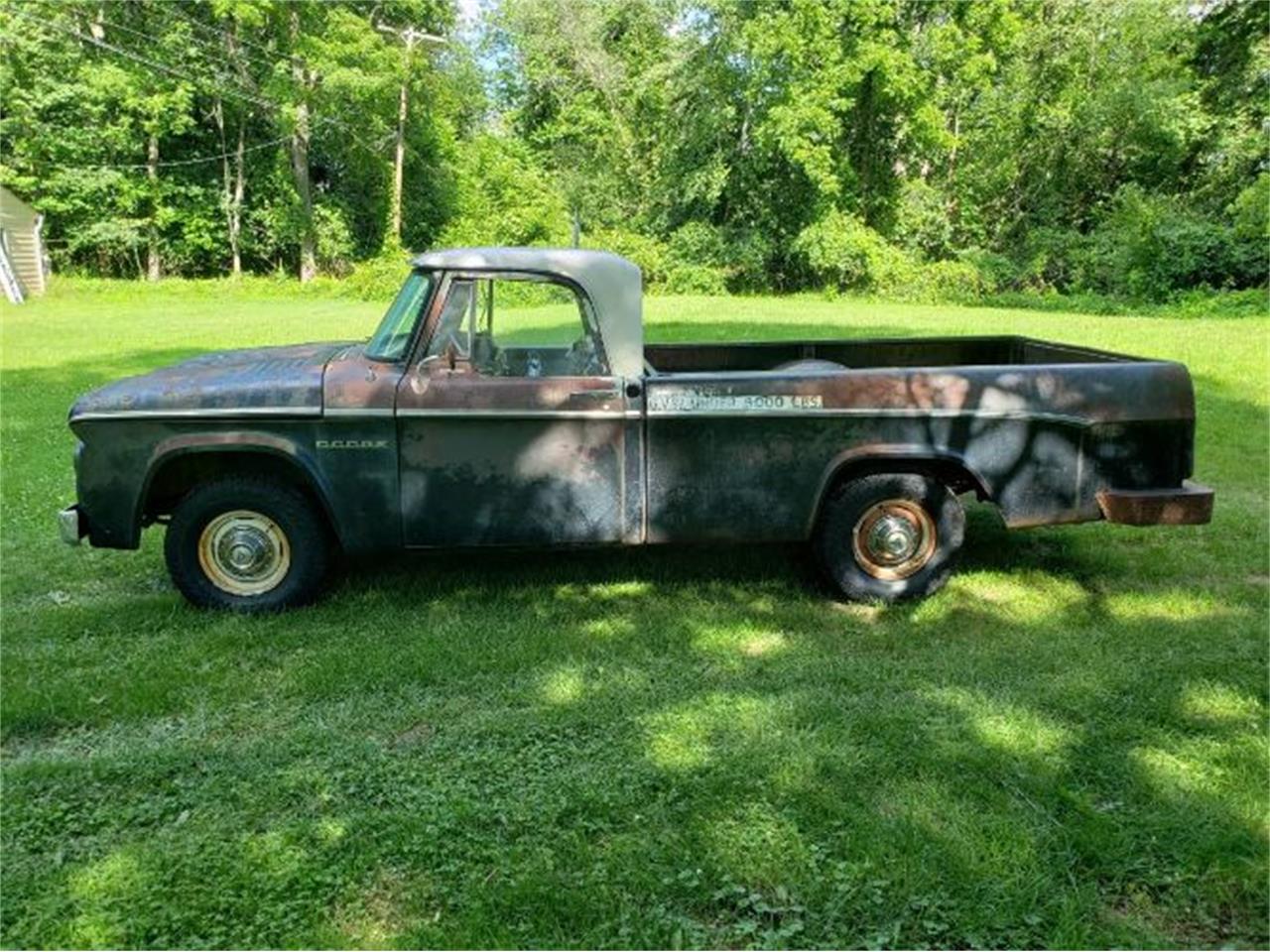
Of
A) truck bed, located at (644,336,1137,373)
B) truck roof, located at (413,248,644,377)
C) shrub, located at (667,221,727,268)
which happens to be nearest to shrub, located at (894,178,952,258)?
shrub, located at (667,221,727,268)

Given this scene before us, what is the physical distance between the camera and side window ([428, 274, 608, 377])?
4766 mm

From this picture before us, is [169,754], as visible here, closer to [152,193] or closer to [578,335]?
[578,335]

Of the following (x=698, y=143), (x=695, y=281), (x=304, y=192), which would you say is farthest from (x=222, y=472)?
(x=304, y=192)

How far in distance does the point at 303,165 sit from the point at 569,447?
3519 cm

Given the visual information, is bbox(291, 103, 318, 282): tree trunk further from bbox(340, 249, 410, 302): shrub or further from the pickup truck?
the pickup truck

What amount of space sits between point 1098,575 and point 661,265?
2824 cm

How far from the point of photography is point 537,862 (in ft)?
9.56

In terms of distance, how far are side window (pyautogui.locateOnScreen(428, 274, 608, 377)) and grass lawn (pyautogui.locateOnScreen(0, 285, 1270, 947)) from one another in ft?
4.04

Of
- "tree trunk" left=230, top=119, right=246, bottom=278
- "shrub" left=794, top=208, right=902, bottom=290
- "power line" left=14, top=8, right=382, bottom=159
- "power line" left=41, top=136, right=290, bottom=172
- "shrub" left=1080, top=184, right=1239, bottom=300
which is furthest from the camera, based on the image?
"tree trunk" left=230, top=119, right=246, bottom=278

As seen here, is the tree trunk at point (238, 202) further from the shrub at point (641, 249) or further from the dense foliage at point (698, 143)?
the shrub at point (641, 249)

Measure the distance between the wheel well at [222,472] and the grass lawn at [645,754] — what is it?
579 millimetres

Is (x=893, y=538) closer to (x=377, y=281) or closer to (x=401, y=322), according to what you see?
(x=401, y=322)

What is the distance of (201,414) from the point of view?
15.0 feet

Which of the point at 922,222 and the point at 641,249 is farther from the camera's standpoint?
the point at 922,222
